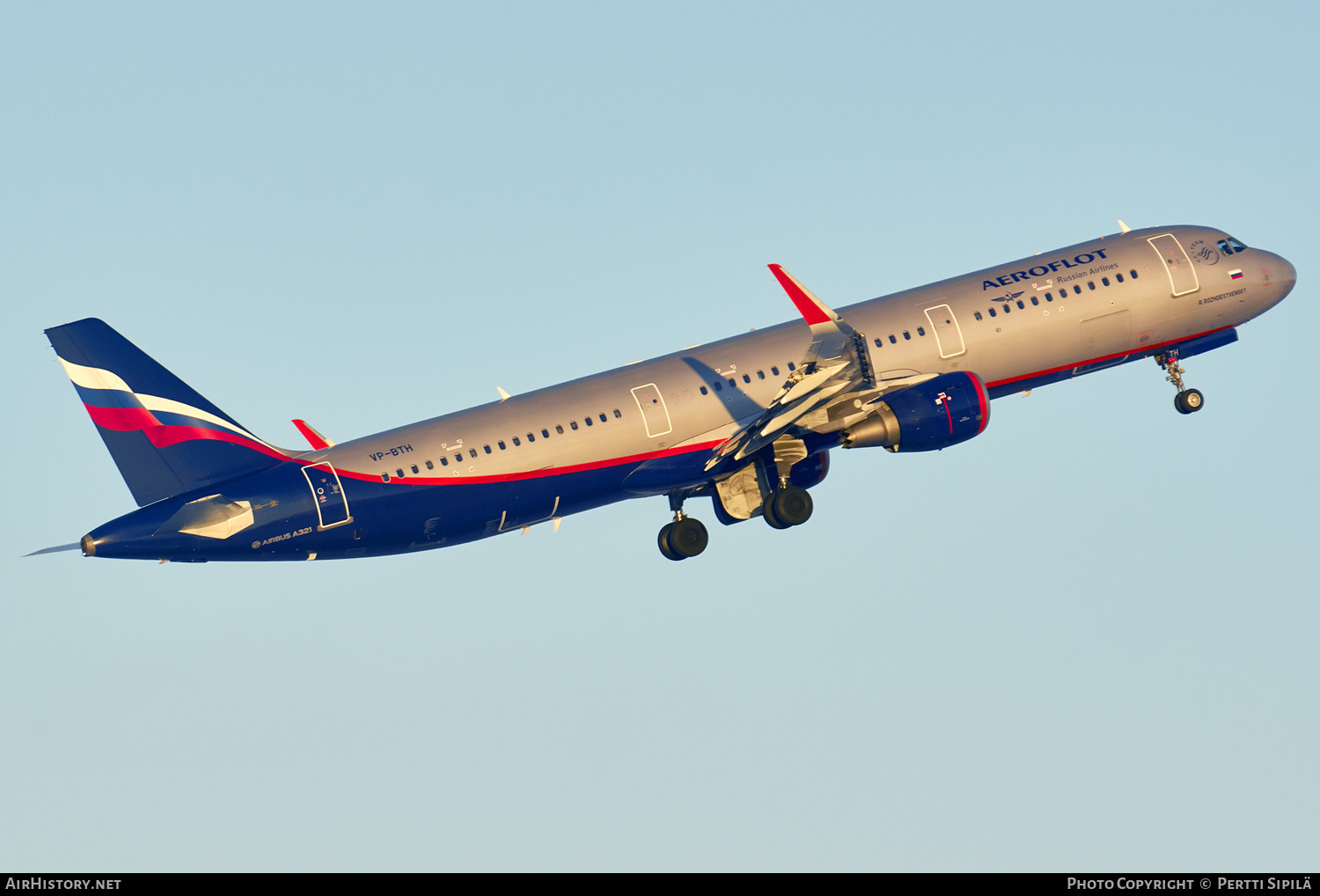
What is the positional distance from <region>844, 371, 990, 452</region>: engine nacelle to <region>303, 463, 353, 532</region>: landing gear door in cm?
1314

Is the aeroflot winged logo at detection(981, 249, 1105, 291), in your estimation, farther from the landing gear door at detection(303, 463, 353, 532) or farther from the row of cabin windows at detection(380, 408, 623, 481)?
the landing gear door at detection(303, 463, 353, 532)

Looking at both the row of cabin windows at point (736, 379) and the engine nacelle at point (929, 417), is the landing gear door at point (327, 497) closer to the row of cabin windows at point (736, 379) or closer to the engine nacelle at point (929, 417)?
the row of cabin windows at point (736, 379)

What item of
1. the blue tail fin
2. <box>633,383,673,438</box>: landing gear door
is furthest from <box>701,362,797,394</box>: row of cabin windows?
the blue tail fin

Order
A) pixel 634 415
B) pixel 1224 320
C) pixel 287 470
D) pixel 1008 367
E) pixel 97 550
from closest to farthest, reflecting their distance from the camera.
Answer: pixel 97 550 < pixel 287 470 < pixel 634 415 < pixel 1008 367 < pixel 1224 320

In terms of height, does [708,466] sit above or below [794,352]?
below

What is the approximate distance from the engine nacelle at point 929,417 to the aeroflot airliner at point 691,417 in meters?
0.05

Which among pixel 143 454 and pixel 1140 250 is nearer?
pixel 143 454

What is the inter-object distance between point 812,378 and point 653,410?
4.70m

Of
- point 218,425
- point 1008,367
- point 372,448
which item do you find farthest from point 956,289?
point 218,425

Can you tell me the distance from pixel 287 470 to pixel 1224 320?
27.7 m

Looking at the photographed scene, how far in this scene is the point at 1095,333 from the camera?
4691 cm

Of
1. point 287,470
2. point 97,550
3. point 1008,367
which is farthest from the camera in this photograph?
point 1008,367

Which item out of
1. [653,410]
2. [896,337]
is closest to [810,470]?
[896,337]

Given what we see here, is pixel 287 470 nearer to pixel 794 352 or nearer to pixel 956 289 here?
pixel 794 352
